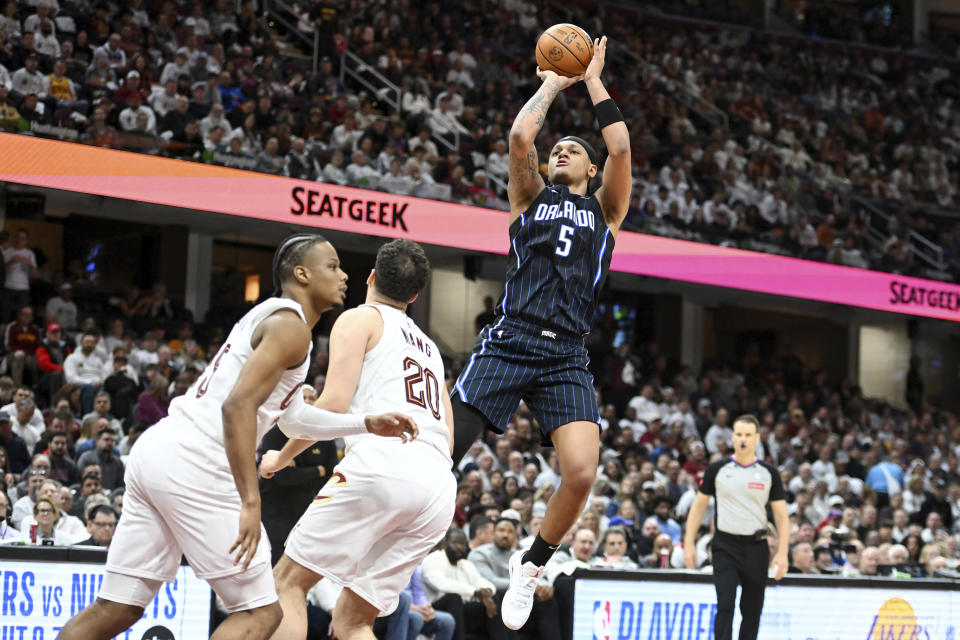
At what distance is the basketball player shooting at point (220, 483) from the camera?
166 inches

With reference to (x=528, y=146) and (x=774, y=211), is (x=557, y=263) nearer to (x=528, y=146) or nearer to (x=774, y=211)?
(x=528, y=146)

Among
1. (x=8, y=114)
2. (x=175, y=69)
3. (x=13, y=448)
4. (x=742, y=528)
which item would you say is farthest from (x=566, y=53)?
(x=175, y=69)

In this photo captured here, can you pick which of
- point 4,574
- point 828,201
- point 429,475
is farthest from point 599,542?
point 828,201

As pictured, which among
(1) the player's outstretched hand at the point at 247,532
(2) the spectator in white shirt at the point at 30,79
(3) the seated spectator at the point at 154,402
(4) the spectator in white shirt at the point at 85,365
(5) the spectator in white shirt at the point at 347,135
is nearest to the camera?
(1) the player's outstretched hand at the point at 247,532

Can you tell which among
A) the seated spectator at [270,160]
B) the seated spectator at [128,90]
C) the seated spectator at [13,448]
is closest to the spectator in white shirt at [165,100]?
the seated spectator at [128,90]

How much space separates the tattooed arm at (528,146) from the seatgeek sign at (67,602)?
341cm

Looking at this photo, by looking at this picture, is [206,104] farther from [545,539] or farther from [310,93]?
[545,539]

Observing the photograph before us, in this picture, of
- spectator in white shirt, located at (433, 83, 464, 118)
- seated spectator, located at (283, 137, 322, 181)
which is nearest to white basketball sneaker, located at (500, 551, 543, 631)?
seated spectator, located at (283, 137, 322, 181)

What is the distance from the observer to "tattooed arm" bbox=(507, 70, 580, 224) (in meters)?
5.75

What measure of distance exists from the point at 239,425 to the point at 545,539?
221cm

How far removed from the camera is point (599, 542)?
12148 mm

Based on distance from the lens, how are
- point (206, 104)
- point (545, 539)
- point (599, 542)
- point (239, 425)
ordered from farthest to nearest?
point (206, 104) → point (599, 542) → point (545, 539) → point (239, 425)

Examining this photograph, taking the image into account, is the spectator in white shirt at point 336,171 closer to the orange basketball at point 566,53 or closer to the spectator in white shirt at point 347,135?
the spectator in white shirt at point 347,135

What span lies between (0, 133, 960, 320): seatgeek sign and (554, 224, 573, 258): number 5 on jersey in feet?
31.7
